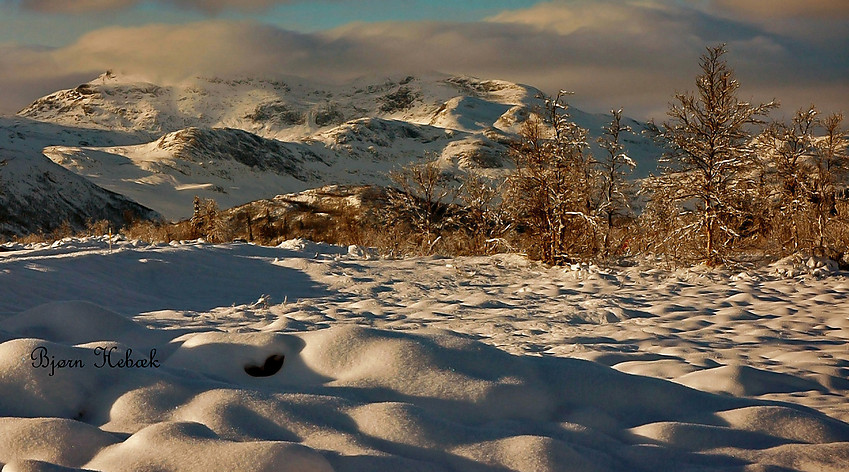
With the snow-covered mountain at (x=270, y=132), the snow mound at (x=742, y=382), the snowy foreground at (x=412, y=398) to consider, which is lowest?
the snow mound at (x=742, y=382)

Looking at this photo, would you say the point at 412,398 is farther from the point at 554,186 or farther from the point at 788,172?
the point at 788,172

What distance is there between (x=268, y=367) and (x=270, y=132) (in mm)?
127946

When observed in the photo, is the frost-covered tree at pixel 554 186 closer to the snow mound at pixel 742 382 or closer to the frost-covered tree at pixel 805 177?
the frost-covered tree at pixel 805 177

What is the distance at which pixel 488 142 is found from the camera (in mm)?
90312

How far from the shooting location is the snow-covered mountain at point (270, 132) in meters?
64.1

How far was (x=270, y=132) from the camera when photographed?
126 meters

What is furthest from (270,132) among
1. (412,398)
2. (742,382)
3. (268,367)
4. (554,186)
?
(412,398)

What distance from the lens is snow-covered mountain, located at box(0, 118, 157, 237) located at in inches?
1133

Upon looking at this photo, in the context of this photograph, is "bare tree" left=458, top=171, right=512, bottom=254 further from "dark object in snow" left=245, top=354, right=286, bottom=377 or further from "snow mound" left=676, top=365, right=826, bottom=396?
"dark object in snow" left=245, top=354, right=286, bottom=377

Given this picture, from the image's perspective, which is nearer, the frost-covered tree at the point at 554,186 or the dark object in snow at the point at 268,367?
the dark object in snow at the point at 268,367

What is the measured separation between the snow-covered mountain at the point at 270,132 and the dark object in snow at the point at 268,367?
18.3 metres

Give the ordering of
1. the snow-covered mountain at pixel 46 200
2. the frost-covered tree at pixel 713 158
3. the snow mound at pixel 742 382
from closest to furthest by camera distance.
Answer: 1. the snow mound at pixel 742 382
2. the frost-covered tree at pixel 713 158
3. the snow-covered mountain at pixel 46 200

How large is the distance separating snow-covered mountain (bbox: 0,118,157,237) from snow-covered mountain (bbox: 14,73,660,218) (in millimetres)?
11621

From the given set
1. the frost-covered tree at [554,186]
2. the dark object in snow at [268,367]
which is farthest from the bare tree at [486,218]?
the dark object in snow at [268,367]
